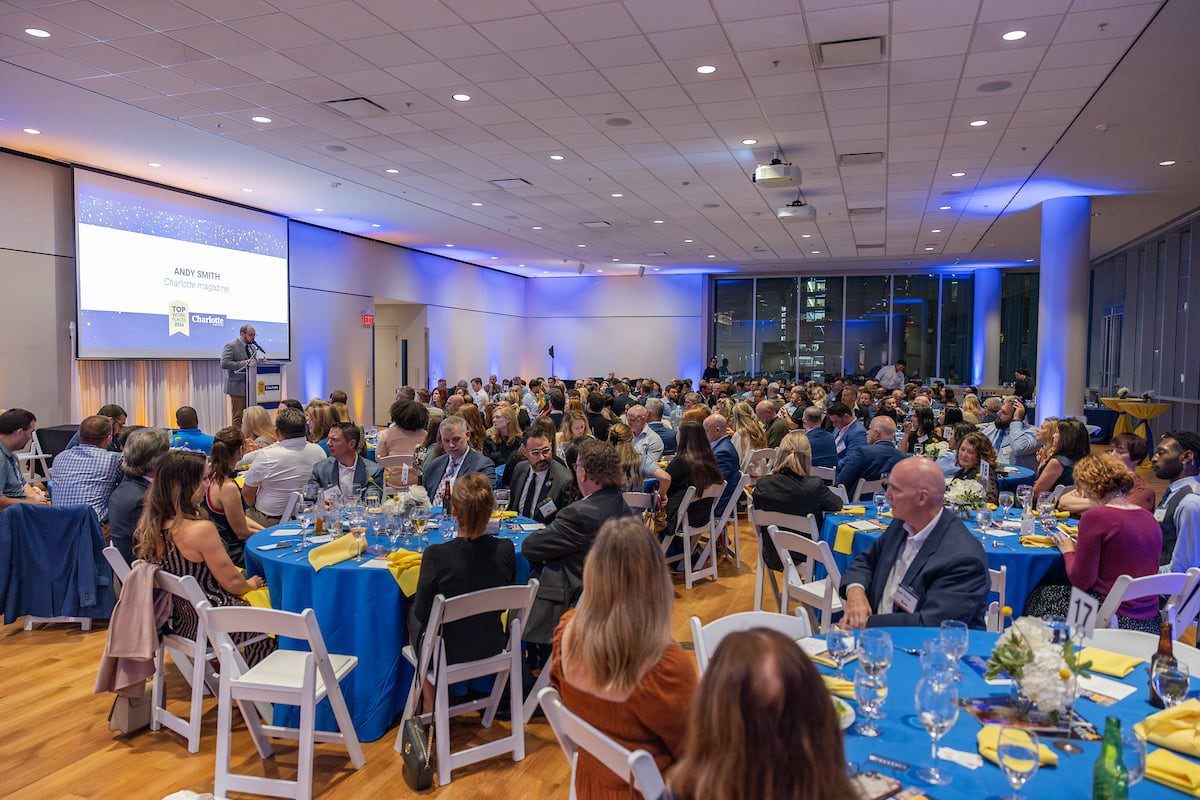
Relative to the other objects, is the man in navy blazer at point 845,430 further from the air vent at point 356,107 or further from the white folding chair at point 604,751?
Result: the white folding chair at point 604,751

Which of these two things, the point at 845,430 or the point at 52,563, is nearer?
the point at 52,563

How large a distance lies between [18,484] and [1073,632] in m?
6.78

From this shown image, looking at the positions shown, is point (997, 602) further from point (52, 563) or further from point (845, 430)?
point (52, 563)

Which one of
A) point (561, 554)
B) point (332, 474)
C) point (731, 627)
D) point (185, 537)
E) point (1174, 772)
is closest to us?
point (1174, 772)

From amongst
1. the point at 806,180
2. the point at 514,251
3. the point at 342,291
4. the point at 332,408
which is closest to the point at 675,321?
the point at 514,251

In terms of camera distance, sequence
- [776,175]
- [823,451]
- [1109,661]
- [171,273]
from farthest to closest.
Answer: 1. [171,273]
2. [776,175]
3. [823,451]
4. [1109,661]

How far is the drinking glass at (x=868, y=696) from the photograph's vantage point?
215 centimetres

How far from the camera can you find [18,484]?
19.1 ft

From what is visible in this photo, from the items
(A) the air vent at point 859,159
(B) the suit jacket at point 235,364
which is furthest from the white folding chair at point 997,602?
(B) the suit jacket at point 235,364

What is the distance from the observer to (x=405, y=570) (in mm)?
3848

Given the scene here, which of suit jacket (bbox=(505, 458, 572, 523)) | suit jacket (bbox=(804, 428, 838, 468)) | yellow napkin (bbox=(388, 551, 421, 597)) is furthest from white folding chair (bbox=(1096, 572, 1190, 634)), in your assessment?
suit jacket (bbox=(804, 428, 838, 468))

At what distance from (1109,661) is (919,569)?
2.44 ft

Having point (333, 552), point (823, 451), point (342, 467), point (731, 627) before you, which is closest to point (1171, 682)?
point (731, 627)

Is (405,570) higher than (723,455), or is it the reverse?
(723,455)
